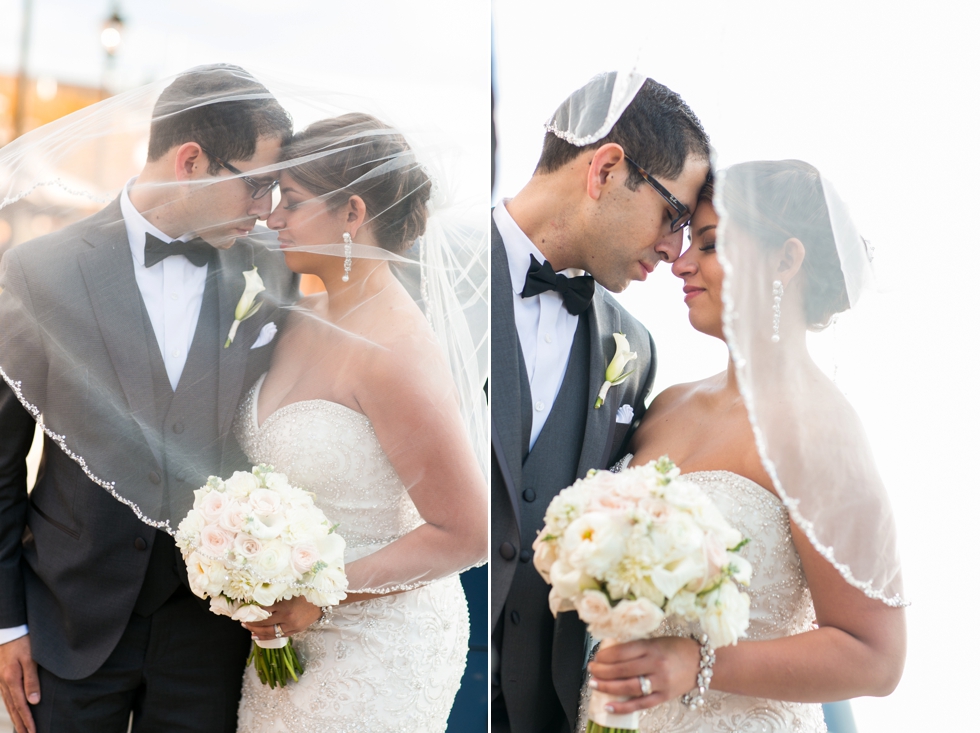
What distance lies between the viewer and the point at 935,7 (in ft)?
4.53

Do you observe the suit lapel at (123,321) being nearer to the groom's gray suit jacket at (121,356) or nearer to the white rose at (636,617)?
the groom's gray suit jacket at (121,356)

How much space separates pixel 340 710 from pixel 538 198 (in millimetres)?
1121

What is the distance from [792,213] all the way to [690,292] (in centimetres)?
33

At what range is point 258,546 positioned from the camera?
129 cm

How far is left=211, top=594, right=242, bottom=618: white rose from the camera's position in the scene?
1.34m

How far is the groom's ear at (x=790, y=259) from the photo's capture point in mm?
1189

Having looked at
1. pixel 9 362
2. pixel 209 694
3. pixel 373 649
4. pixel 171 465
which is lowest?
pixel 209 694

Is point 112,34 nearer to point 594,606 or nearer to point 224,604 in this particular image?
point 224,604

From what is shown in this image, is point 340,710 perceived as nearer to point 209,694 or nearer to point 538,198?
point 209,694

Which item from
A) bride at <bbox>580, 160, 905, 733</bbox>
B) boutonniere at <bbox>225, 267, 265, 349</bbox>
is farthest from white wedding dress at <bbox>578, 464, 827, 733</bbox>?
boutonniere at <bbox>225, 267, 265, 349</bbox>

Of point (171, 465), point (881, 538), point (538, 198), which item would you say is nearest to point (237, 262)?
point (171, 465)

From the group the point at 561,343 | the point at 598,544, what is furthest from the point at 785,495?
the point at 561,343

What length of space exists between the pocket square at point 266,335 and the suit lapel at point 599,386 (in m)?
0.64

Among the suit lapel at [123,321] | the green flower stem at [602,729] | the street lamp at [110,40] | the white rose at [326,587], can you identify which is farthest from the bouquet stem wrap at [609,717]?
the street lamp at [110,40]
